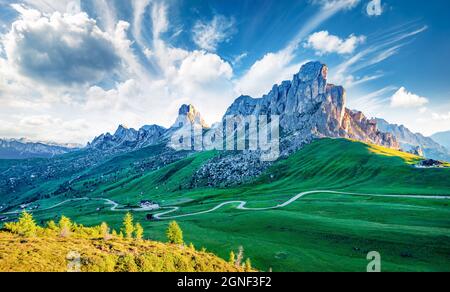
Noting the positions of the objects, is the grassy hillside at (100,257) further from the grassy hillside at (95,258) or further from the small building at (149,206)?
the small building at (149,206)

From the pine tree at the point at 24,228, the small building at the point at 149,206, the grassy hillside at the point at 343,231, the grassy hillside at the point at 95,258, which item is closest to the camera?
the grassy hillside at the point at 95,258

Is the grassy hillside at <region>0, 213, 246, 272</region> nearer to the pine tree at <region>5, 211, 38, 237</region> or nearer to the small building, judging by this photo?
the pine tree at <region>5, 211, 38, 237</region>

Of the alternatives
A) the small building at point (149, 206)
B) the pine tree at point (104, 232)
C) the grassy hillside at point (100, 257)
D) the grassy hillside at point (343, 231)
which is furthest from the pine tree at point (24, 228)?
the small building at point (149, 206)

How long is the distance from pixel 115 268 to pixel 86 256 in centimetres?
424

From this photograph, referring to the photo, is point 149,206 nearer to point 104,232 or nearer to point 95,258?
point 104,232

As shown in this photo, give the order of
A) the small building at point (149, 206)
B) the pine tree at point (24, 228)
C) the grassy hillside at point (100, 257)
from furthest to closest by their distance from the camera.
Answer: the small building at point (149, 206) < the pine tree at point (24, 228) < the grassy hillside at point (100, 257)

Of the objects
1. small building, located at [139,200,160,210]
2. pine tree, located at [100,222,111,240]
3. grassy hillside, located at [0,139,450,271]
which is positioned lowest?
small building, located at [139,200,160,210]

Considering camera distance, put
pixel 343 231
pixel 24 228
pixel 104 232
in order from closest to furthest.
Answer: pixel 24 228 < pixel 104 232 < pixel 343 231

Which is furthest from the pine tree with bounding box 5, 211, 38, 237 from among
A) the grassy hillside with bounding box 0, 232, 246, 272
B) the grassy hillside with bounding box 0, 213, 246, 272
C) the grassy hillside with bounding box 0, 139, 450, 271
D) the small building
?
the small building

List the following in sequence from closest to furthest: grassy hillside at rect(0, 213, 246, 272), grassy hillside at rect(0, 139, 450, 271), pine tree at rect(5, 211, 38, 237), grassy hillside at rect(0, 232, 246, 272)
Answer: grassy hillside at rect(0, 232, 246, 272) → grassy hillside at rect(0, 213, 246, 272) → pine tree at rect(5, 211, 38, 237) → grassy hillside at rect(0, 139, 450, 271)

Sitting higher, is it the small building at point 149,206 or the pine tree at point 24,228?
the pine tree at point 24,228

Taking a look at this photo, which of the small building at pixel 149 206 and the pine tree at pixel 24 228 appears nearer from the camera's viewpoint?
the pine tree at pixel 24 228

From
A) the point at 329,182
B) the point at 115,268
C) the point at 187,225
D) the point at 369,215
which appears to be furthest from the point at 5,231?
the point at 329,182

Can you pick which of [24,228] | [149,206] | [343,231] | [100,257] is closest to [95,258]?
[100,257]
